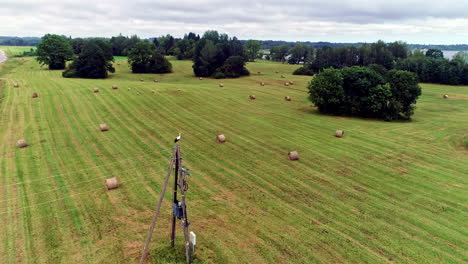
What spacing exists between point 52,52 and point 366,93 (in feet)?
317

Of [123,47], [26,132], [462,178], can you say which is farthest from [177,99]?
[123,47]

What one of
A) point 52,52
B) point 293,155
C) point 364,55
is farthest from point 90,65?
point 364,55

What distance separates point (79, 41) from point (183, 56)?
6370 cm

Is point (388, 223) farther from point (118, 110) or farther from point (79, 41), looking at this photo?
point (79, 41)

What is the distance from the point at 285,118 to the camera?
40.9 m

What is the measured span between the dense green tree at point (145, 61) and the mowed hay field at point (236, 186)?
51910mm

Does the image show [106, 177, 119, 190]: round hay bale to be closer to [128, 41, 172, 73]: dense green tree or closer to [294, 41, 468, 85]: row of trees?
[294, 41, 468, 85]: row of trees

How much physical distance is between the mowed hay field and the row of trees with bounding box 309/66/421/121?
9.78 feet

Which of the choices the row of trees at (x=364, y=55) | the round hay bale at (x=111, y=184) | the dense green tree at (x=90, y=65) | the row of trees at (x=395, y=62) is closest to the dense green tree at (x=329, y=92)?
the row of trees at (x=395, y=62)

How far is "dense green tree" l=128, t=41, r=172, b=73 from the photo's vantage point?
9119 cm

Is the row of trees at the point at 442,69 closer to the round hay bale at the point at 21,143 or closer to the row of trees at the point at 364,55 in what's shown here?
the row of trees at the point at 364,55

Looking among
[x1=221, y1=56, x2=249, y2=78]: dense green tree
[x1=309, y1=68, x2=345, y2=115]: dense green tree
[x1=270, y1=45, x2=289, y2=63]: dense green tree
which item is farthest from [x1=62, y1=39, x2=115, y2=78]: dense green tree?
[x1=270, y1=45, x2=289, y2=63]: dense green tree

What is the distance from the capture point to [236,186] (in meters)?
21.2

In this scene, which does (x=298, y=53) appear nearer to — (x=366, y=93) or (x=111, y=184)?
(x=366, y=93)
